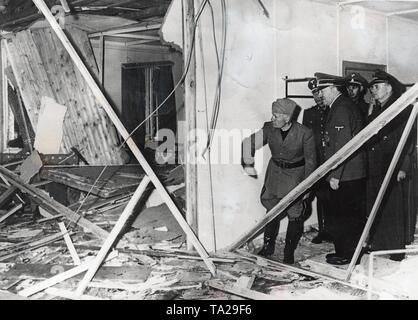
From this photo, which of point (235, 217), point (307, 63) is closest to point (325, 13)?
point (307, 63)

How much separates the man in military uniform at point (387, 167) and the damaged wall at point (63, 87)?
20.9 feet

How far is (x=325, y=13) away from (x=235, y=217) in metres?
3.47

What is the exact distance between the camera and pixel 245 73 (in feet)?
19.7

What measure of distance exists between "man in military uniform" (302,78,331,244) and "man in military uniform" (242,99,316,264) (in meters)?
0.91

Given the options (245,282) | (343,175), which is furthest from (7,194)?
(343,175)

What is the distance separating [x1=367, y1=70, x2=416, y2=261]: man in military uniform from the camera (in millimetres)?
5289

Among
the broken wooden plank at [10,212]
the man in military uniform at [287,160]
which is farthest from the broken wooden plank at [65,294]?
the broken wooden plank at [10,212]

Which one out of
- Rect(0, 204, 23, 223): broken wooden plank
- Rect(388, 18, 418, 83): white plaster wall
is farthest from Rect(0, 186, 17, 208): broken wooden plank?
Rect(388, 18, 418, 83): white plaster wall

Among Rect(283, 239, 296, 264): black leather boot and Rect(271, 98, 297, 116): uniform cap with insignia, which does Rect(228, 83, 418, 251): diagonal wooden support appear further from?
Rect(271, 98, 297, 116): uniform cap with insignia

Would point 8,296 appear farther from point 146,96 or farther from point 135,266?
point 146,96

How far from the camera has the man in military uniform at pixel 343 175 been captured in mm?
5133

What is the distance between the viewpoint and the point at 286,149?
17.4ft
